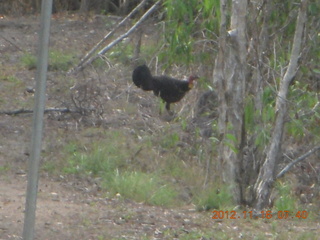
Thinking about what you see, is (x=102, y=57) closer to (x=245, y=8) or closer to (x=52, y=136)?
(x=52, y=136)

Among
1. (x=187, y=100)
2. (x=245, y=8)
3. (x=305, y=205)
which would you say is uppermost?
(x=245, y=8)

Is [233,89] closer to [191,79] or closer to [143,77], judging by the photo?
[191,79]

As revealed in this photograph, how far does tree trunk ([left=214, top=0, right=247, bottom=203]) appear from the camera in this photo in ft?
25.2

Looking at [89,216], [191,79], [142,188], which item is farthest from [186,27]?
[89,216]

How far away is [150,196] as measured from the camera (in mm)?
7617

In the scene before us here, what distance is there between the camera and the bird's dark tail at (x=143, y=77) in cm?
1066

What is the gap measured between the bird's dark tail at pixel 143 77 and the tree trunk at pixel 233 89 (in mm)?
2871

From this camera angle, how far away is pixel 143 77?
10.7 m

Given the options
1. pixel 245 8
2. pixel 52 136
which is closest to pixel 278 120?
pixel 245 8

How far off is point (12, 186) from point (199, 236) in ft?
7.91

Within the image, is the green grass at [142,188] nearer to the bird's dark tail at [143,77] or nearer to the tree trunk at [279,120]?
the tree trunk at [279,120]

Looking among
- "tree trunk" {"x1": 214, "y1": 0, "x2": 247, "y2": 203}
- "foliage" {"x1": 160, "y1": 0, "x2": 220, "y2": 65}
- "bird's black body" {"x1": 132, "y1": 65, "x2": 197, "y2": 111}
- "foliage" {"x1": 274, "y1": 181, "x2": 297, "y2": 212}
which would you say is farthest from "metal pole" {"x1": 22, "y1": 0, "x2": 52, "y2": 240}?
"bird's black body" {"x1": 132, "y1": 65, "x2": 197, "y2": 111}

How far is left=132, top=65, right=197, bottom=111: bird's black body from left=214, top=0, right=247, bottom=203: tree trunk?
8.92 feet
